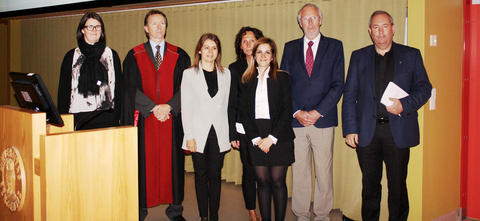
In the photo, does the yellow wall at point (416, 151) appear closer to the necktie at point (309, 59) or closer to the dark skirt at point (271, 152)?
the necktie at point (309, 59)

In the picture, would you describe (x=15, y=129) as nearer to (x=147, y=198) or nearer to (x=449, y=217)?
(x=147, y=198)

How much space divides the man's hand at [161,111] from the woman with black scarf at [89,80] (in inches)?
14.7

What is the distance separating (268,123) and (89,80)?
1.54m

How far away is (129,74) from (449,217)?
321 centimetres

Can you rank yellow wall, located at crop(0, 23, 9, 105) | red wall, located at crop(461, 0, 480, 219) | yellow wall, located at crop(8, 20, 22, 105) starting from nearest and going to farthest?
1. red wall, located at crop(461, 0, 480, 219)
2. yellow wall, located at crop(8, 20, 22, 105)
3. yellow wall, located at crop(0, 23, 9, 105)

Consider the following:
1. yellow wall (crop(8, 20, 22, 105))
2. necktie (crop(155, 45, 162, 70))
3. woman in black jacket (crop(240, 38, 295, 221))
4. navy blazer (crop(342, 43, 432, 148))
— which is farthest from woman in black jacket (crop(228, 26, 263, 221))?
yellow wall (crop(8, 20, 22, 105))

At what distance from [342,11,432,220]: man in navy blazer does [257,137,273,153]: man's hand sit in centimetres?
71

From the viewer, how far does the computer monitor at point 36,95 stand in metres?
1.97

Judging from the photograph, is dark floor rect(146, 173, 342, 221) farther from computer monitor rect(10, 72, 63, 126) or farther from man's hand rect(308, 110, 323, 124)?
computer monitor rect(10, 72, 63, 126)

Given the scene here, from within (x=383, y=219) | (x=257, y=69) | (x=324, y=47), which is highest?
(x=324, y=47)

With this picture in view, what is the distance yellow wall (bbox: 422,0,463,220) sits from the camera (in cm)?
330

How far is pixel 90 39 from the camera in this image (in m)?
3.21

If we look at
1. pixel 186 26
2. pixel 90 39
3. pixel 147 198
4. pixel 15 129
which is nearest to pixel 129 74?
pixel 90 39

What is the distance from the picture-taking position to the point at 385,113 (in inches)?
118
